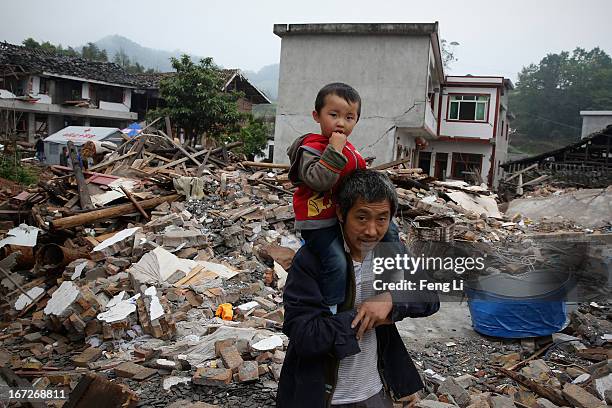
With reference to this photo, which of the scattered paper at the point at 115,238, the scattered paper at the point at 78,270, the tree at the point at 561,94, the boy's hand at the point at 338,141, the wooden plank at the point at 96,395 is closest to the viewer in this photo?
the boy's hand at the point at 338,141

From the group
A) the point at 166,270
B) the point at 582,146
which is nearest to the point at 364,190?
the point at 166,270

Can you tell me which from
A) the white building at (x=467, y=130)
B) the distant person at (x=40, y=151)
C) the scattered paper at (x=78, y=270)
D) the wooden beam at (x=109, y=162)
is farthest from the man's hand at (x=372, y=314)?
the distant person at (x=40, y=151)

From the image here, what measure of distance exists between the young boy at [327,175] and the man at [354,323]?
5 centimetres

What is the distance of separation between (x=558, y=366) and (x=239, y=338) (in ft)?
10.9

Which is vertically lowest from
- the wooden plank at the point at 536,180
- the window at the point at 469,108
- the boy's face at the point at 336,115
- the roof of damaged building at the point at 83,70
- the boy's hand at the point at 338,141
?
the boy's hand at the point at 338,141

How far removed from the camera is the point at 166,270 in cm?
705

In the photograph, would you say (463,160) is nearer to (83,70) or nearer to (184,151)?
(184,151)

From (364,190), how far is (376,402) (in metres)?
0.87

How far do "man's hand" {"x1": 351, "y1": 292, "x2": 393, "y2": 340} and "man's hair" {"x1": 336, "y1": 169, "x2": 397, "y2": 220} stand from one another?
0.36 m

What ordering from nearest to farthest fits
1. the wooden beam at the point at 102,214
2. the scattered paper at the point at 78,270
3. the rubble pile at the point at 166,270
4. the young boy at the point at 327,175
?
the young boy at the point at 327,175 < the rubble pile at the point at 166,270 < the scattered paper at the point at 78,270 < the wooden beam at the point at 102,214

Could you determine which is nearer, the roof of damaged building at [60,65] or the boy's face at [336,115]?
the boy's face at [336,115]

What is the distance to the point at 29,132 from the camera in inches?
1129

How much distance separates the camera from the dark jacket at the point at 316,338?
1.66 meters

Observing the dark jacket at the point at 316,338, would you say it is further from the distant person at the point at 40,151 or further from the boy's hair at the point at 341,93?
the distant person at the point at 40,151
